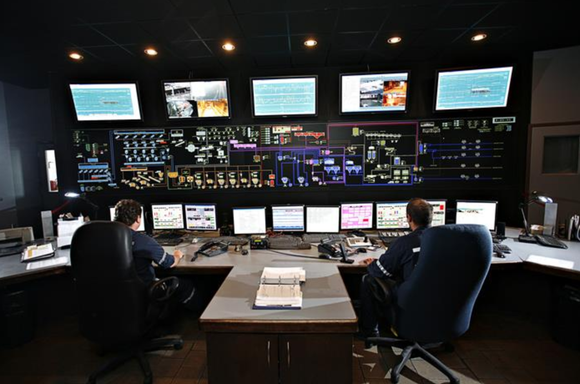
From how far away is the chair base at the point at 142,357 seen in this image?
77.0 inches

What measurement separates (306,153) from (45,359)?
3.08 metres

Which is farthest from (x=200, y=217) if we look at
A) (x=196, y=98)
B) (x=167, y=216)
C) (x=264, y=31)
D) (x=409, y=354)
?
(x=409, y=354)

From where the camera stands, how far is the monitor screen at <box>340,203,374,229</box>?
9.94 ft

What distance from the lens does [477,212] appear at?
2.98 metres

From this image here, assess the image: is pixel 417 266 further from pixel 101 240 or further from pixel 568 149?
pixel 568 149

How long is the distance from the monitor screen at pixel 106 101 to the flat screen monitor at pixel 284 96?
54.0 inches

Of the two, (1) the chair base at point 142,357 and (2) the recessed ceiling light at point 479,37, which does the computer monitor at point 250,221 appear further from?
(2) the recessed ceiling light at point 479,37

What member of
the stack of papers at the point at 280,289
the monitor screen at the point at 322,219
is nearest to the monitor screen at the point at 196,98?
the monitor screen at the point at 322,219

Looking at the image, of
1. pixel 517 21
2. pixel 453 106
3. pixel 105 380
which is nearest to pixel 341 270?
pixel 105 380

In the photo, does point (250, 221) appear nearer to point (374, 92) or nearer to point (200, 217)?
point (200, 217)

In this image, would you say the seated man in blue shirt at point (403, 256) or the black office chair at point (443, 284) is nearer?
the black office chair at point (443, 284)

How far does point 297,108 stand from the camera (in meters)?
3.01

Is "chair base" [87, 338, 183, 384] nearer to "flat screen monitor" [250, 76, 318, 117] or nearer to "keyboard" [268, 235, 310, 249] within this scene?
"keyboard" [268, 235, 310, 249]

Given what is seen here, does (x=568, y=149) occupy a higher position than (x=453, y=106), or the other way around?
(x=453, y=106)
